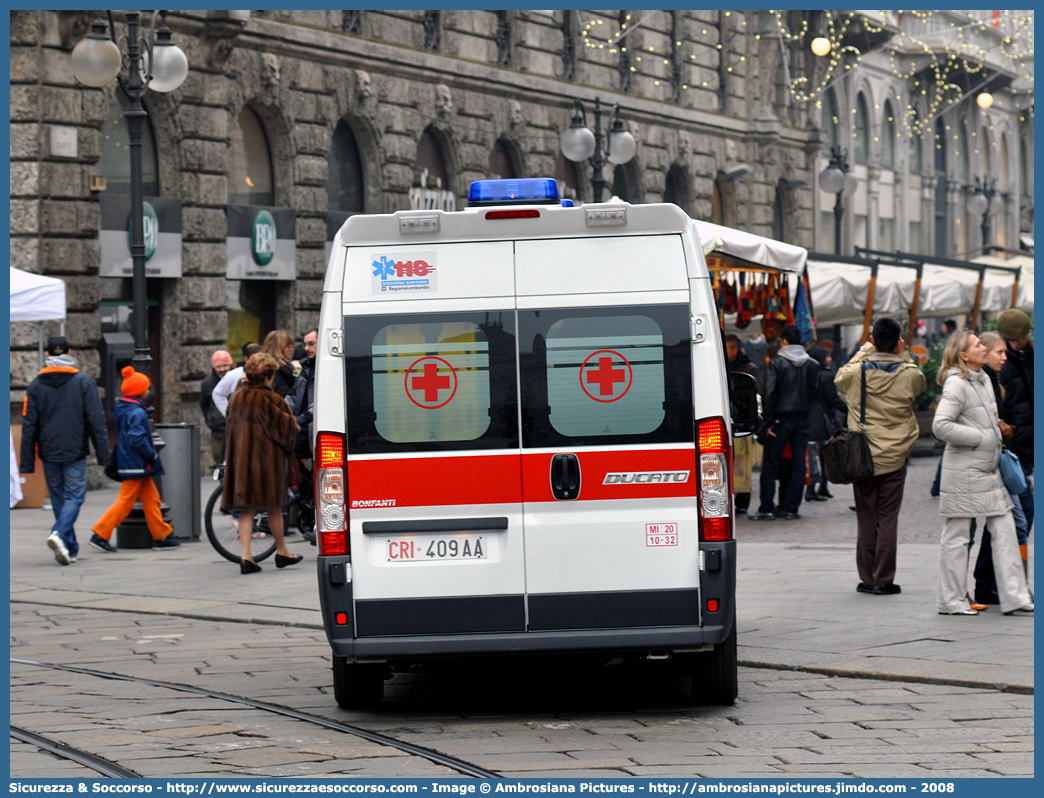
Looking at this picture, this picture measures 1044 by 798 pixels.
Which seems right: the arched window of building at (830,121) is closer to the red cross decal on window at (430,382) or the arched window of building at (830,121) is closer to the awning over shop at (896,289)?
the awning over shop at (896,289)

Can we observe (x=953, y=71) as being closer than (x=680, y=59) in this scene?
No

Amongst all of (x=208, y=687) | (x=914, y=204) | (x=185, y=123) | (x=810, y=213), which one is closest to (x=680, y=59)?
(x=810, y=213)

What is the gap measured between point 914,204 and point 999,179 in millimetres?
10296

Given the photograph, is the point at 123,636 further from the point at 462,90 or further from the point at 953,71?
the point at 953,71

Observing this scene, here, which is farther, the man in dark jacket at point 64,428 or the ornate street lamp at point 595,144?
the ornate street lamp at point 595,144

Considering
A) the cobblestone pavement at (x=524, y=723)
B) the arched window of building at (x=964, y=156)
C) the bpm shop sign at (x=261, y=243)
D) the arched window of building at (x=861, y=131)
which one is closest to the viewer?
the cobblestone pavement at (x=524, y=723)

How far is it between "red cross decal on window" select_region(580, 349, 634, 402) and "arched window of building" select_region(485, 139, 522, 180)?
71.2ft

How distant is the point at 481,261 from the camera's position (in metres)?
7.00

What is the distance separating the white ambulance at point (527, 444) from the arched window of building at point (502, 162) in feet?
70.7

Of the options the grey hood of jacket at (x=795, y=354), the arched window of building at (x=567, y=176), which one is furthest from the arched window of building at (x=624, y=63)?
the grey hood of jacket at (x=795, y=354)

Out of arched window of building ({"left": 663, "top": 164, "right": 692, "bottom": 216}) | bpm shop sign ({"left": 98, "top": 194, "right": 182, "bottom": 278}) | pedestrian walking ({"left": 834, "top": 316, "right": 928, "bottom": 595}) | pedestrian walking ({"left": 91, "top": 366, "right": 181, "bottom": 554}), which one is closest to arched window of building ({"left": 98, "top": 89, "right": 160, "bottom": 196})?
bpm shop sign ({"left": 98, "top": 194, "right": 182, "bottom": 278})

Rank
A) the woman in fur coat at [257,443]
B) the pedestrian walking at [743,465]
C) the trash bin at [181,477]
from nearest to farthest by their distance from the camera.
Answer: the woman in fur coat at [257,443] → the trash bin at [181,477] → the pedestrian walking at [743,465]

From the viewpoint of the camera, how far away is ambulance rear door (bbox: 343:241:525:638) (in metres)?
6.88

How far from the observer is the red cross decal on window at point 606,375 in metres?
6.89
